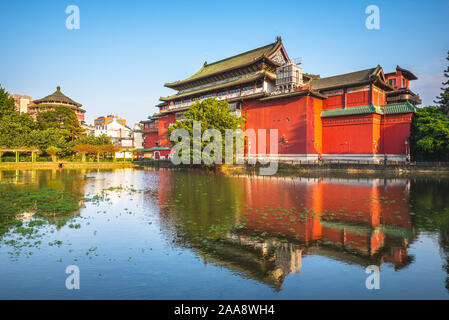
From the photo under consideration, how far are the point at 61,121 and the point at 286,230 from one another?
65.9 metres

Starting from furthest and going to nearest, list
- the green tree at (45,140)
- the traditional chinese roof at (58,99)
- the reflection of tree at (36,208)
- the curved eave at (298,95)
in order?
the traditional chinese roof at (58,99), the green tree at (45,140), the curved eave at (298,95), the reflection of tree at (36,208)

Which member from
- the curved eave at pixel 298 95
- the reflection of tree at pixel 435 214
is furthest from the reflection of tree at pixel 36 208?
the curved eave at pixel 298 95

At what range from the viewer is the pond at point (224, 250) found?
4.89 metres

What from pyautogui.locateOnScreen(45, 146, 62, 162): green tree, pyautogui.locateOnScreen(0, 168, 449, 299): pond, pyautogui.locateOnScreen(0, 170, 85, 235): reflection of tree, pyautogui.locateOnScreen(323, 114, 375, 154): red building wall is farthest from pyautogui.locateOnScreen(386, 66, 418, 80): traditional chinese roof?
pyautogui.locateOnScreen(45, 146, 62, 162): green tree

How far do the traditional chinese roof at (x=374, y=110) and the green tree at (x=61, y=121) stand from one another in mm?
52418

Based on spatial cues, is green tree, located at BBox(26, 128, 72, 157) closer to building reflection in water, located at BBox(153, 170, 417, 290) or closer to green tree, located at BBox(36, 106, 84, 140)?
green tree, located at BBox(36, 106, 84, 140)

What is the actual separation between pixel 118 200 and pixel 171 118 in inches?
1645

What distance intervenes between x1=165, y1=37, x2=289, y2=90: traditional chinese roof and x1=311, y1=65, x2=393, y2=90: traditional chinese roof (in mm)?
7286

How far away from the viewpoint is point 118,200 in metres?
14.1

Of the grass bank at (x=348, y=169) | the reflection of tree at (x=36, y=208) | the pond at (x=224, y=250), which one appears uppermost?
the grass bank at (x=348, y=169)

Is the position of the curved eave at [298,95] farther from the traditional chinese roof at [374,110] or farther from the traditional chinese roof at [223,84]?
the traditional chinese roof at [223,84]

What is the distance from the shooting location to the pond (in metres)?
4.89

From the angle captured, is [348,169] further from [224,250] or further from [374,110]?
[224,250]
